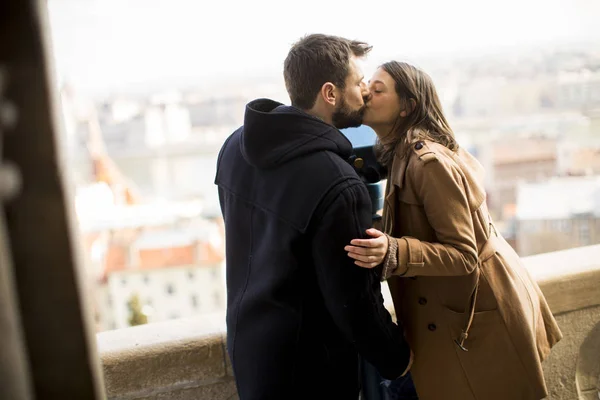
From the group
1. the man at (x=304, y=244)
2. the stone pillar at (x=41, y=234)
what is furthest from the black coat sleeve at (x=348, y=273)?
the stone pillar at (x=41, y=234)

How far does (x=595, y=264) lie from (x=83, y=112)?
3276 centimetres

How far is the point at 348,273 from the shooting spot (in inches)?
45.0

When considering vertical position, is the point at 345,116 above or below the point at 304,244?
above

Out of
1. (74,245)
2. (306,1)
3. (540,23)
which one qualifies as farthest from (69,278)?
(540,23)

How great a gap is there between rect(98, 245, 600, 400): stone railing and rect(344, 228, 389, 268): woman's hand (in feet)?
1.92

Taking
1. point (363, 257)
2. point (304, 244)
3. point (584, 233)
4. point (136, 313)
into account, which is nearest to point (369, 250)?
point (363, 257)

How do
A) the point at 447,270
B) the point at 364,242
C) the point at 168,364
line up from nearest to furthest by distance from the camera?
the point at 364,242 → the point at 447,270 → the point at 168,364

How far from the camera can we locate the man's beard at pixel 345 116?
4.14 ft

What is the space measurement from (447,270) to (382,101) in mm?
374

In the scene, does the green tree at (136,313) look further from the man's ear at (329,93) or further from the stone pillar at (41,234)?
the stone pillar at (41,234)

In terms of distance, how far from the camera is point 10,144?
1.17 ft

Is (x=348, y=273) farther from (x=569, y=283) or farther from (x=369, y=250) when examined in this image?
(x=569, y=283)

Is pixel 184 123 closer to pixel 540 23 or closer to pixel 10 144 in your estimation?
pixel 540 23

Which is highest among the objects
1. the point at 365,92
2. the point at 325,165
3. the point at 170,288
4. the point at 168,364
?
the point at 365,92
